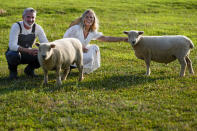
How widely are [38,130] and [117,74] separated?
4.16m

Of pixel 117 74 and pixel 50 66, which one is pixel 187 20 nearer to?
pixel 117 74

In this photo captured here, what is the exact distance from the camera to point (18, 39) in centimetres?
885

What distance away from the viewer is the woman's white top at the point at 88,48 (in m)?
9.50

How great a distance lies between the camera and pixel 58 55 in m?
7.85

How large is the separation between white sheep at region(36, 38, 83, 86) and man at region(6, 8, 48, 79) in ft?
2.34

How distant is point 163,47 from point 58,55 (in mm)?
2747

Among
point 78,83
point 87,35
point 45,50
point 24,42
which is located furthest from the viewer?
point 87,35

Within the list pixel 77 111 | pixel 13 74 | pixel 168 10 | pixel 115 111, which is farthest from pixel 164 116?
pixel 168 10

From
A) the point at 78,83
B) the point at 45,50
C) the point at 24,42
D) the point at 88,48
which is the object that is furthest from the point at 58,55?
the point at 88,48

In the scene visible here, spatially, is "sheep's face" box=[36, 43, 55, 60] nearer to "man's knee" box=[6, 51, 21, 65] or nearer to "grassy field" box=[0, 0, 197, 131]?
"grassy field" box=[0, 0, 197, 131]

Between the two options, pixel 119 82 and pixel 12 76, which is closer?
pixel 119 82

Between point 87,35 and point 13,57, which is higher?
point 87,35

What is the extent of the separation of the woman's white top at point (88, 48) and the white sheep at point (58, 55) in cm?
98

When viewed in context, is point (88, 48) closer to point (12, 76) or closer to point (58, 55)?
point (58, 55)
